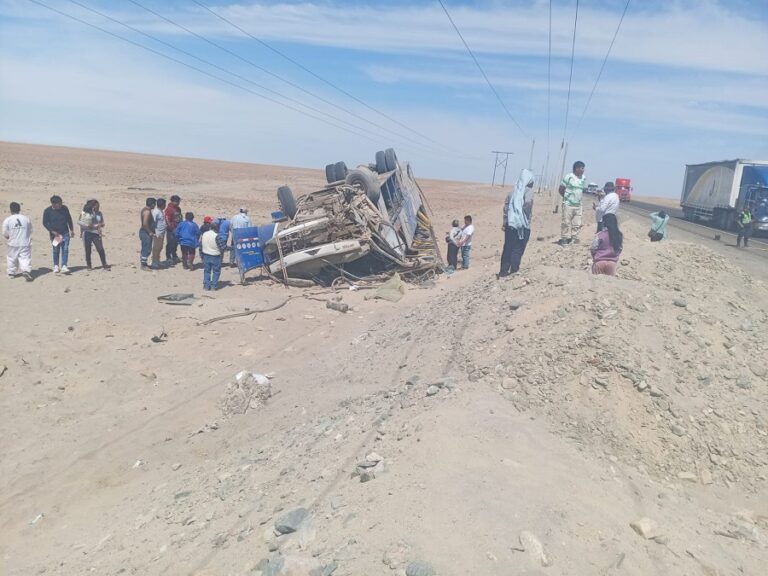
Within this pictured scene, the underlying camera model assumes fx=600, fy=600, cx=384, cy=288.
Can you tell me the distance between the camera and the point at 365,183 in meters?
13.1

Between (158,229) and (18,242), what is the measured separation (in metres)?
2.69

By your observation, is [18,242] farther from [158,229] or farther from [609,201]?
[609,201]

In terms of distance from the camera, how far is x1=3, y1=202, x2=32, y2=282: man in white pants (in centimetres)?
1105

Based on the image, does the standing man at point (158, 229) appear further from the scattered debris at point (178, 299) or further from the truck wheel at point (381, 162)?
the truck wheel at point (381, 162)

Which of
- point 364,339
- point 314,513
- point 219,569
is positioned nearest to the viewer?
point 219,569

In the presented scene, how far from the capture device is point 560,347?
19.1ft

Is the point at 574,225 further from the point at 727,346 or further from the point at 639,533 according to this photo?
the point at 639,533

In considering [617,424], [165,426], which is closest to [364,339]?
[165,426]

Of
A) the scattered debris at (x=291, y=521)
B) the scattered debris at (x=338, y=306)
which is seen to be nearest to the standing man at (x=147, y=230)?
the scattered debris at (x=338, y=306)

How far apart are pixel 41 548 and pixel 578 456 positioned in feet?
14.3

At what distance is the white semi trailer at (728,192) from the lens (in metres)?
26.5

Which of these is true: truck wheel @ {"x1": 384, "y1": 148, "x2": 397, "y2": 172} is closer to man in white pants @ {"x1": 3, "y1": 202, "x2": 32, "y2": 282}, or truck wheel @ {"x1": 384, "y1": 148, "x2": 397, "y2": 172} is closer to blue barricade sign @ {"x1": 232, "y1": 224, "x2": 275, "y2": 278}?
blue barricade sign @ {"x1": 232, "y1": 224, "x2": 275, "y2": 278}

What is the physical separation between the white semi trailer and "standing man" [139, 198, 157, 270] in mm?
24951

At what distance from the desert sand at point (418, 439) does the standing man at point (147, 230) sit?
3333 mm
